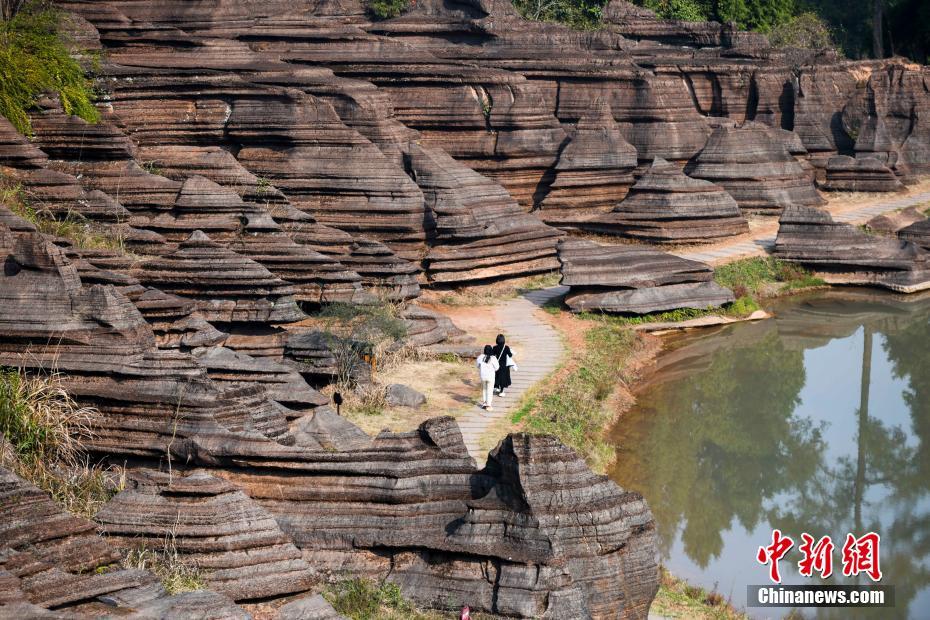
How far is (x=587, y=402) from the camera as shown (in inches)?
706

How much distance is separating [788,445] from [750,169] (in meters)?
13.6

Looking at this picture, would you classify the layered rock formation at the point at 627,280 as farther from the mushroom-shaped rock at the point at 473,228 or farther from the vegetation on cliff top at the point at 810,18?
the vegetation on cliff top at the point at 810,18

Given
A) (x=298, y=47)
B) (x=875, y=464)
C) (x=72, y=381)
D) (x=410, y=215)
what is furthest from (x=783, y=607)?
(x=298, y=47)

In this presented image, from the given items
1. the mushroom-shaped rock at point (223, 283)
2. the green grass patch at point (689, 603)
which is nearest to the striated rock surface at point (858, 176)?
the mushroom-shaped rock at point (223, 283)

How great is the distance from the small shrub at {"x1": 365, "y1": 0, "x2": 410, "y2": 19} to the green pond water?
1171 centimetres

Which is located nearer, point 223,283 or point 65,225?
point 223,283

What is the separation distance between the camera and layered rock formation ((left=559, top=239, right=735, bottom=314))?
22688 mm

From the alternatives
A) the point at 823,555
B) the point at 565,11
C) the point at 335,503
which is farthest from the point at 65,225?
the point at 565,11

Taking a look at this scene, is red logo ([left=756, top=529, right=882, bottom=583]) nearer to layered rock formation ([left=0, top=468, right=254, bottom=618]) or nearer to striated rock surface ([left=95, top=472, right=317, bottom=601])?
striated rock surface ([left=95, top=472, right=317, bottom=601])

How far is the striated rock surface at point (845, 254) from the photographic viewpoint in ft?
87.8

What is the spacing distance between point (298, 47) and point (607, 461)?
14434mm

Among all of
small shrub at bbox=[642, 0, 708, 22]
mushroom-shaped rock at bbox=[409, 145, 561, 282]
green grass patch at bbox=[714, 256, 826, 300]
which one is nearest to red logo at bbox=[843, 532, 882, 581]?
mushroom-shaped rock at bbox=[409, 145, 561, 282]

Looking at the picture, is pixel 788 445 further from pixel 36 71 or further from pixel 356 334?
pixel 36 71

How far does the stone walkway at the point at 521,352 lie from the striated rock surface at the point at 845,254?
18.7 ft
